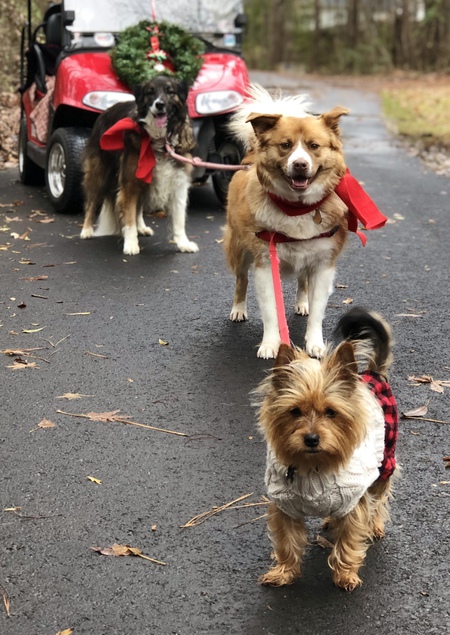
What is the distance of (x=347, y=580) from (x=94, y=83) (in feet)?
25.0

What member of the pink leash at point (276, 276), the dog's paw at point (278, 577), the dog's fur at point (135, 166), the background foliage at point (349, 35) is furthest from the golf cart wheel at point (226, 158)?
the background foliage at point (349, 35)

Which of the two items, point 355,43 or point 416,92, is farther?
point 355,43

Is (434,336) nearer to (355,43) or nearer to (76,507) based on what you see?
(76,507)

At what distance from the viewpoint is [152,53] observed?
9.89 metres

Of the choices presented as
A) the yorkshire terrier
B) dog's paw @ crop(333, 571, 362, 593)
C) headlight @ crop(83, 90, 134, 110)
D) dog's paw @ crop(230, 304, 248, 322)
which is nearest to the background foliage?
headlight @ crop(83, 90, 134, 110)

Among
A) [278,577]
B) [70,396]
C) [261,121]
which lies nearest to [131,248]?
[261,121]

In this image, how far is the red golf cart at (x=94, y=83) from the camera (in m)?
10.0

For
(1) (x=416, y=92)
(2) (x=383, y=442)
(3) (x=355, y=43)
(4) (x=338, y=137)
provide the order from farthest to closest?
(3) (x=355, y=43) → (1) (x=416, y=92) → (4) (x=338, y=137) → (2) (x=383, y=442)

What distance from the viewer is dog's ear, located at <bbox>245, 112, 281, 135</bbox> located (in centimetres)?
566

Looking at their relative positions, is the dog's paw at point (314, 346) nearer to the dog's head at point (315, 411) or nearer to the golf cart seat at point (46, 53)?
the dog's head at point (315, 411)

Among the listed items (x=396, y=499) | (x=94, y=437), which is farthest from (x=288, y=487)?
(x=94, y=437)

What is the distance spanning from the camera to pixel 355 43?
149 ft

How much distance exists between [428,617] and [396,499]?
35.5 inches

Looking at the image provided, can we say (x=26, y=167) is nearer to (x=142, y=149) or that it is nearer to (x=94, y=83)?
(x=94, y=83)
